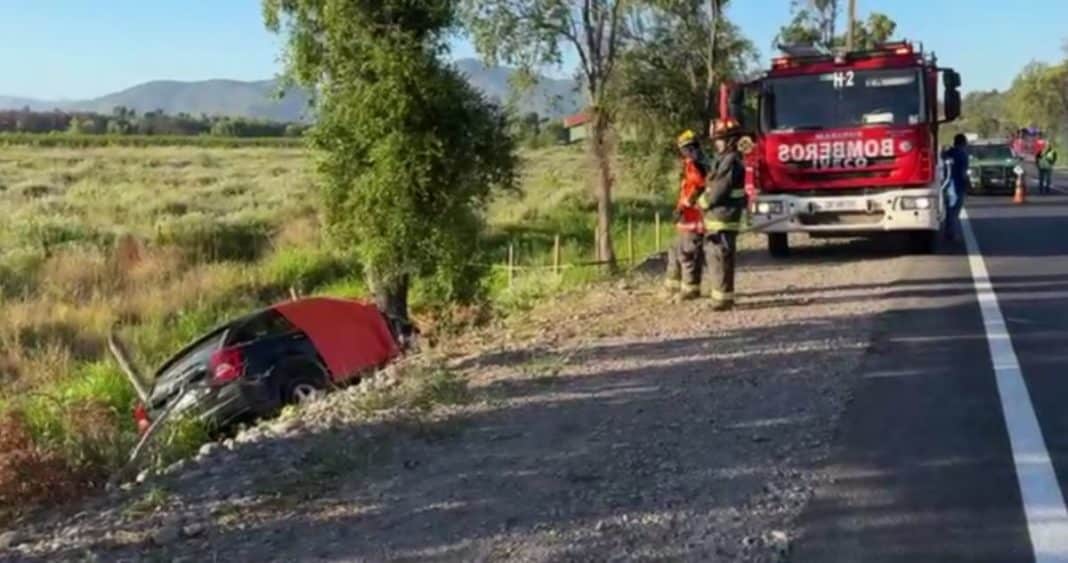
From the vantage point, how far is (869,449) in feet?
20.7

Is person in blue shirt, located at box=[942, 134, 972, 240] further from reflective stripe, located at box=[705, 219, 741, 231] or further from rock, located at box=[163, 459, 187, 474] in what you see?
rock, located at box=[163, 459, 187, 474]

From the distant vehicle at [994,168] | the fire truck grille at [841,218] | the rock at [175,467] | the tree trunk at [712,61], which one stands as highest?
the tree trunk at [712,61]

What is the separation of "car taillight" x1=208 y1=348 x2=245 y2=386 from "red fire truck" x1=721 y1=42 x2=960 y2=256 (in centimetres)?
786

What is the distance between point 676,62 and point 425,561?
2290cm

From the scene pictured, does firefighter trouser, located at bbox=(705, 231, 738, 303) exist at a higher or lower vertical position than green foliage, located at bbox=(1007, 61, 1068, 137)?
lower

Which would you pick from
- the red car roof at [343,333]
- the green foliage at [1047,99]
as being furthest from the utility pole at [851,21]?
the green foliage at [1047,99]

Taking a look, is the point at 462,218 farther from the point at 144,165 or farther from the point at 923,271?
the point at 144,165

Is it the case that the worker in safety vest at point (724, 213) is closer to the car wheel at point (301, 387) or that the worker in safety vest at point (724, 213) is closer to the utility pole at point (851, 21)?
the car wheel at point (301, 387)

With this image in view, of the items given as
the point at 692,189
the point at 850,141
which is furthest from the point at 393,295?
the point at 850,141

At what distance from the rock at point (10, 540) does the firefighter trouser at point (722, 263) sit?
24.1 feet

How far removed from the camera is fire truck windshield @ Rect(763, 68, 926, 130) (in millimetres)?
15773

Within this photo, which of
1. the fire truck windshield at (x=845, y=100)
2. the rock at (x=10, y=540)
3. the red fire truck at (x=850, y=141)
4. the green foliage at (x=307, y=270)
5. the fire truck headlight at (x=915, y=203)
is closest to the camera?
the rock at (x=10, y=540)

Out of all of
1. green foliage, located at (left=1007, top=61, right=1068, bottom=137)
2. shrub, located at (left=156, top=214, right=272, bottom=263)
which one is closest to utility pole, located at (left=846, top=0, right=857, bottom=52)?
shrub, located at (left=156, top=214, right=272, bottom=263)

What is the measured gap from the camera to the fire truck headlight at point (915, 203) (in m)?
15.5
